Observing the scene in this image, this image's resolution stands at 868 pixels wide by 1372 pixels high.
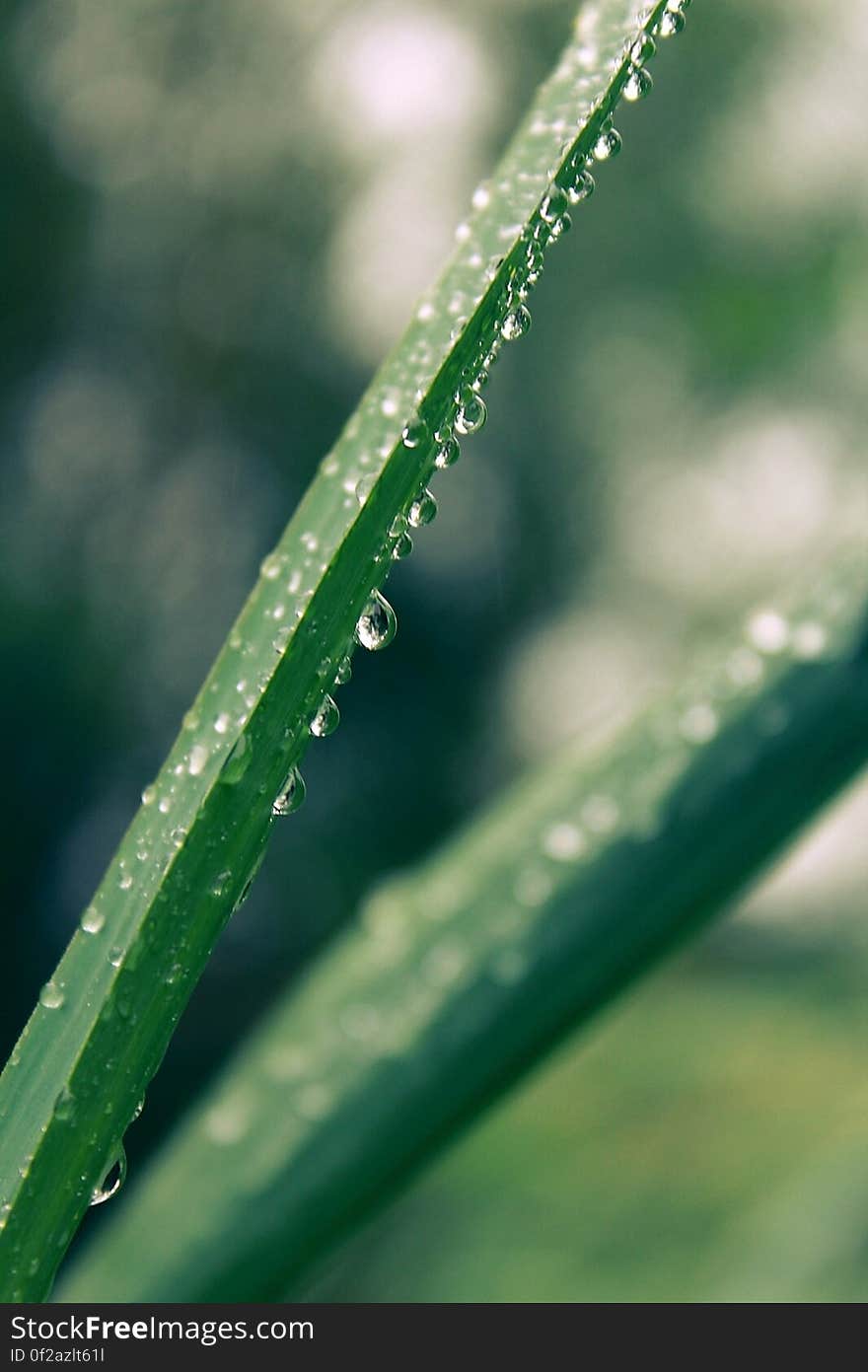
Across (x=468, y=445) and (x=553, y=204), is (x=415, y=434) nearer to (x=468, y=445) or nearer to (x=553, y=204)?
(x=553, y=204)

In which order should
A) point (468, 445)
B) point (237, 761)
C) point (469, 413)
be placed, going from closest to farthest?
point (237, 761), point (469, 413), point (468, 445)

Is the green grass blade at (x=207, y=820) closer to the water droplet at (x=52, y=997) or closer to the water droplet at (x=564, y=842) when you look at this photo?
the water droplet at (x=52, y=997)

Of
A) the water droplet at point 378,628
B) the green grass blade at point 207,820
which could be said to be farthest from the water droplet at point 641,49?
the water droplet at point 378,628

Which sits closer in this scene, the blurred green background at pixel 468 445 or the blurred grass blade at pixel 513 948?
the blurred grass blade at pixel 513 948

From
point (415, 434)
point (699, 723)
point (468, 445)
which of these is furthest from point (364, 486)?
point (468, 445)

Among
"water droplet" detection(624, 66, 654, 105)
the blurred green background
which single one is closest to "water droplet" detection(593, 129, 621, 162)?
"water droplet" detection(624, 66, 654, 105)

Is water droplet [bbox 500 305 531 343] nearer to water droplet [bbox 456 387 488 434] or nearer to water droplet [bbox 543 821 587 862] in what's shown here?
water droplet [bbox 456 387 488 434]
